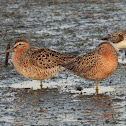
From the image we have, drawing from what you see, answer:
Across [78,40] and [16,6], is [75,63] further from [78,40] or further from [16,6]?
[16,6]

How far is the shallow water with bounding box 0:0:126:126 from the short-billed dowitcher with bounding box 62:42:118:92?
0.41m

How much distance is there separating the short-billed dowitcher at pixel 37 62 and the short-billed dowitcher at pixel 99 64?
630 millimetres

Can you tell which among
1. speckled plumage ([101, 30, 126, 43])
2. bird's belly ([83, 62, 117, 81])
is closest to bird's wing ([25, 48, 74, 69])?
bird's belly ([83, 62, 117, 81])

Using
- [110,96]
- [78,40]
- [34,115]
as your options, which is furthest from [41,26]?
[34,115]

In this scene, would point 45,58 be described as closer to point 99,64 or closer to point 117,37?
point 99,64

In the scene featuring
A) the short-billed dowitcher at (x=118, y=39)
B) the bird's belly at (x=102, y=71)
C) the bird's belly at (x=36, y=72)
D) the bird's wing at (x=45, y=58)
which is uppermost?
the short-billed dowitcher at (x=118, y=39)

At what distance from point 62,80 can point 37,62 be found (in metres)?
0.99

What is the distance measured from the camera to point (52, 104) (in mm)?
9594

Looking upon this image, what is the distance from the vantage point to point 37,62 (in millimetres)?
10914

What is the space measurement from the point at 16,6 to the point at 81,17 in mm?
3591

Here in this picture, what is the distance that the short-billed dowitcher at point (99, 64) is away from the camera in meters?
10.4

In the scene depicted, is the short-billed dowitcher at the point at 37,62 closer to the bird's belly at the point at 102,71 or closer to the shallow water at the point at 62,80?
the shallow water at the point at 62,80

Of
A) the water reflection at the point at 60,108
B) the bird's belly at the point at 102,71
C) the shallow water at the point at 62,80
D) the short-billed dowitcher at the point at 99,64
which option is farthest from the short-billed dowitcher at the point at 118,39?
the water reflection at the point at 60,108

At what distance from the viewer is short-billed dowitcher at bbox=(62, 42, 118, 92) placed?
34.0 ft
